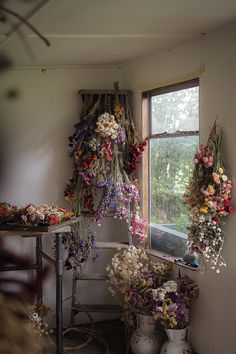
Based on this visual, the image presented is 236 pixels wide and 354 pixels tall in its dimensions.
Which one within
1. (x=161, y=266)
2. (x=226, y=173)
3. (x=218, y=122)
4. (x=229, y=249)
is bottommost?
(x=161, y=266)

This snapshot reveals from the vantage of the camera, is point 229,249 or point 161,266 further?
point 161,266

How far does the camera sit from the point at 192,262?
298 centimetres

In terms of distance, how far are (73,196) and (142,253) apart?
2.19 feet

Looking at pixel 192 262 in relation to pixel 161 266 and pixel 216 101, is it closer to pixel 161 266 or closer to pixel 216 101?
pixel 161 266

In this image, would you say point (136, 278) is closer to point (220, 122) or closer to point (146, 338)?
point (146, 338)

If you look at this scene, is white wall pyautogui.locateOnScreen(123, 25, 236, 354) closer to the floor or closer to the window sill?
the window sill

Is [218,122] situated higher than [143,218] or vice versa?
[218,122]

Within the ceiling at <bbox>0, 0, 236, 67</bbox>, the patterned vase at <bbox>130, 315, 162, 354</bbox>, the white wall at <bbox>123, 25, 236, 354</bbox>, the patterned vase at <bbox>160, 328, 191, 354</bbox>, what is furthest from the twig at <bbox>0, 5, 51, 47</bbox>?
the patterned vase at <bbox>130, 315, 162, 354</bbox>

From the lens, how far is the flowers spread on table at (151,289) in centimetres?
277

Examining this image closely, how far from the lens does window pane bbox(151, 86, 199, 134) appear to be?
2937mm

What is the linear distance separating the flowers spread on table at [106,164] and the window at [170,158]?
0.41 ft

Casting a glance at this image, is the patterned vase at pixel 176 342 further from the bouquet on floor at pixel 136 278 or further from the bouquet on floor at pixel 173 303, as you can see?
the bouquet on floor at pixel 136 278

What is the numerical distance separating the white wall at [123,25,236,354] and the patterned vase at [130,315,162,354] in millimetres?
254

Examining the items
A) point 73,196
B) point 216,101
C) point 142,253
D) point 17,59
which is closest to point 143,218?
point 142,253
